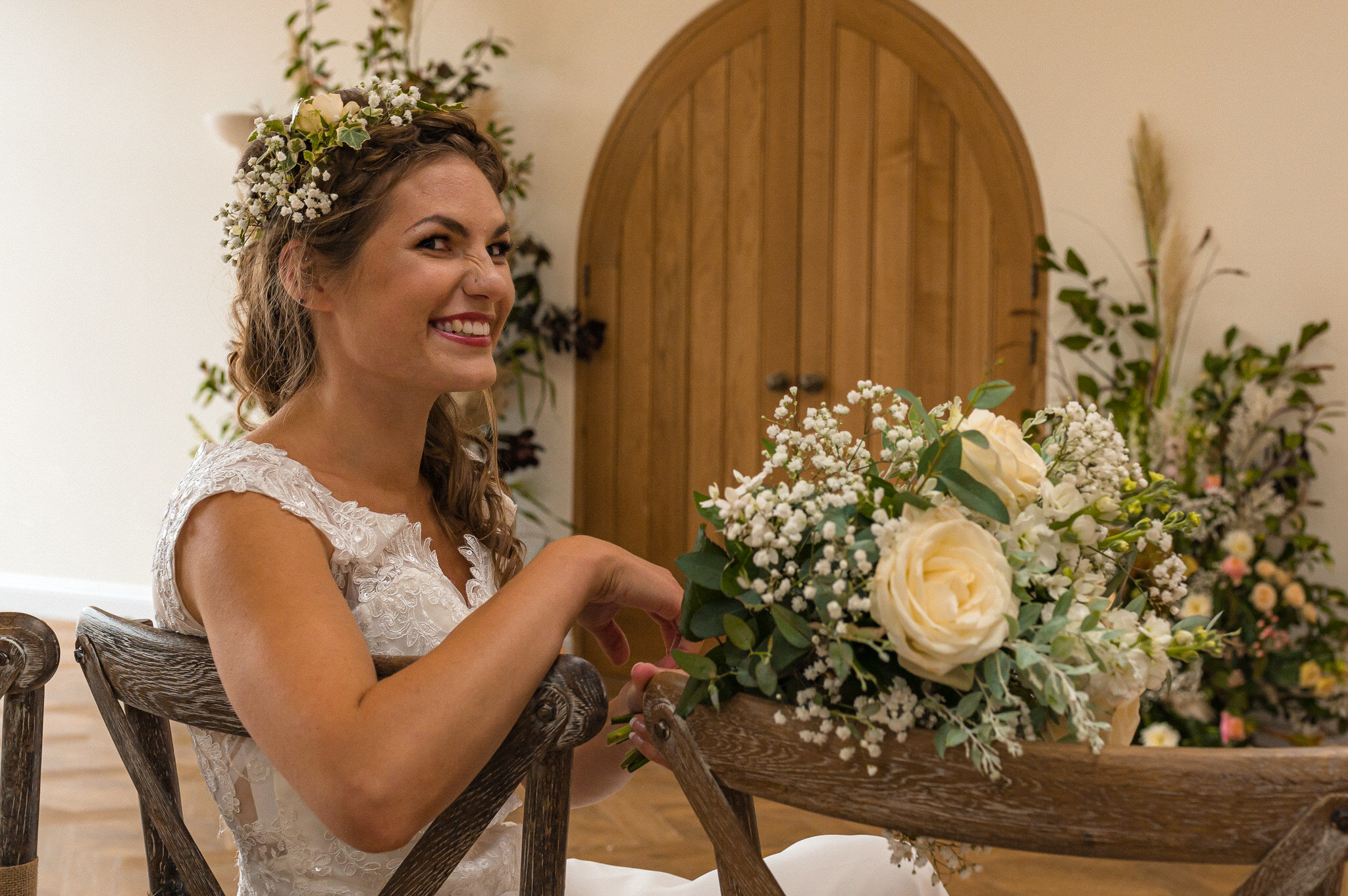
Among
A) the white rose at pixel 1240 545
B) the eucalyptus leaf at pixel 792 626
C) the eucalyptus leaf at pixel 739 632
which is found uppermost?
the eucalyptus leaf at pixel 792 626

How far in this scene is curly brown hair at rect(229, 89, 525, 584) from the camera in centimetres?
127

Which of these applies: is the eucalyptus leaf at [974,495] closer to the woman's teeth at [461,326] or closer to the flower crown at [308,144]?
the woman's teeth at [461,326]

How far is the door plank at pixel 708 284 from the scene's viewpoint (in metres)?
4.41

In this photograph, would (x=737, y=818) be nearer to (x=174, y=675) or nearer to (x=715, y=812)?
(x=715, y=812)

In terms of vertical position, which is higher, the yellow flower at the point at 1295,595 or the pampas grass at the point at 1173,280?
the pampas grass at the point at 1173,280

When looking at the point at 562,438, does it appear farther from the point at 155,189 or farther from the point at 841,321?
the point at 155,189

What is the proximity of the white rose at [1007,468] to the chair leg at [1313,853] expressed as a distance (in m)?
0.26

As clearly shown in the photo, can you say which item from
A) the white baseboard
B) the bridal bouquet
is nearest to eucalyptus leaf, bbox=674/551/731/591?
the bridal bouquet

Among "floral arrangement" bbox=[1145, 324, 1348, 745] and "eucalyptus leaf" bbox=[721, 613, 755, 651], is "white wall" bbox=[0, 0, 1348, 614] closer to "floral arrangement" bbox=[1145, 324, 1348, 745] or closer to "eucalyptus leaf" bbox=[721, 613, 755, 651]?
"floral arrangement" bbox=[1145, 324, 1348, 745]

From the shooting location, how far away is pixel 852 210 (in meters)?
4.22

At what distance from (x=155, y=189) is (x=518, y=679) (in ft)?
18.0

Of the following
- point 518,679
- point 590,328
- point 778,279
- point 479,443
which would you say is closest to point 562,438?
point 590,328

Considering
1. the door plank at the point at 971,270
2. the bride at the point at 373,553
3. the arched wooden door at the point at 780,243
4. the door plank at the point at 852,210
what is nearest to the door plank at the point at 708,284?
the arched wooden door at the point at 780,243

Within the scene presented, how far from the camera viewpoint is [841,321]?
426 centimetres
